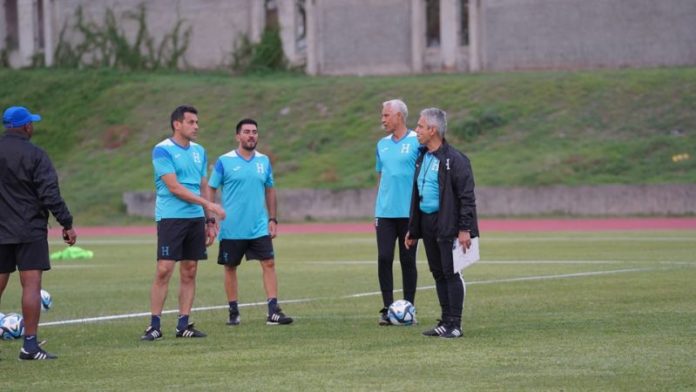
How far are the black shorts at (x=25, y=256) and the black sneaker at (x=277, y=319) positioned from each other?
3.33 m

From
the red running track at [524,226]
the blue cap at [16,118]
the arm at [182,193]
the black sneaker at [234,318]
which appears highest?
the blue cap at [16,118]

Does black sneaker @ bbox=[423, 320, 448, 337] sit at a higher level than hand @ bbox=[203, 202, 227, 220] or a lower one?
lower

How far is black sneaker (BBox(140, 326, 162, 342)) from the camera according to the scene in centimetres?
1382

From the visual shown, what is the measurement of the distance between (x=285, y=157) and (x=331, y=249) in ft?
73.6

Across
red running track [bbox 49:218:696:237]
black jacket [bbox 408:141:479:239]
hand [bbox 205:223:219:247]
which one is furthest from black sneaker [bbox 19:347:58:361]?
red running track [bbox 49:218:696:237]

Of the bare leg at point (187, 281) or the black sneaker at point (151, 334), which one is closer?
the black sneaker at point (151, 334)

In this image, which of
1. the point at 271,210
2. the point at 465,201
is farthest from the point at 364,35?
the point at 465,201

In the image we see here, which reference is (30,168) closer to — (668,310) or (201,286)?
(668,310)

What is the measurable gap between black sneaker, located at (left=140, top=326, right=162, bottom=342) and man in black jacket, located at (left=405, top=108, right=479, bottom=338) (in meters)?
2.60

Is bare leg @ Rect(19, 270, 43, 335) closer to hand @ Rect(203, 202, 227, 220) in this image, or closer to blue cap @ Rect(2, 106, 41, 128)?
blue cap @ Rect(2, 106, 41, 128)

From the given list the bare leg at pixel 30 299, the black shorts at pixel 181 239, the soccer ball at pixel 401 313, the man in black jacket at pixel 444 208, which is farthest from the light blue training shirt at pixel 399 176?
the bare leg at pixel 30 299

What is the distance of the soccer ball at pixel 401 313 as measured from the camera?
48.0ft

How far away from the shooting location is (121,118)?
203 ft

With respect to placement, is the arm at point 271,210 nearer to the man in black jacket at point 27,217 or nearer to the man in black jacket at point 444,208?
the man in black jacket at point 444,208
